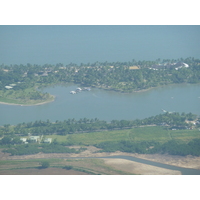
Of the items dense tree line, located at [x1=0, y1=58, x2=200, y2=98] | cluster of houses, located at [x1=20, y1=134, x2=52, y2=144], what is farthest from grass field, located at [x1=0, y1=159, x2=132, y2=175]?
dense tree line, located at [x1=0, y1=58, x2=200, y2=98]

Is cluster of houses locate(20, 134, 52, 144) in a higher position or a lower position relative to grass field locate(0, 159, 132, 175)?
higher

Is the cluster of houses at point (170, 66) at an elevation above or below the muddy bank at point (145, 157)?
above

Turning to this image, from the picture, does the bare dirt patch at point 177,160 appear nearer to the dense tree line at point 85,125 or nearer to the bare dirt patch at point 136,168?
the bare dirt patch at point 136,168

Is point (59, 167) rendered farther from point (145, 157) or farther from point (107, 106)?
point (107, 106)

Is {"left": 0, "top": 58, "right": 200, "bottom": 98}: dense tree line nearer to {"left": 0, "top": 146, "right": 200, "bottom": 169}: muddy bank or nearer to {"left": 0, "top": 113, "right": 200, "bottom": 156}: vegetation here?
{"left": 0, "top": 113, "right": 200, "bottom": 156}: vegetation

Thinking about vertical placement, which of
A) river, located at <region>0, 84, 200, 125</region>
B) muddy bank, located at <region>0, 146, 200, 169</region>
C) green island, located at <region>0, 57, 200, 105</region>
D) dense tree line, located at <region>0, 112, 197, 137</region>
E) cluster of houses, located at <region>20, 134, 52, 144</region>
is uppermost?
green island, located at <region>0, 57, 200, 105</region>

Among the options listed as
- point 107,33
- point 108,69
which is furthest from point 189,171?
point 107,33

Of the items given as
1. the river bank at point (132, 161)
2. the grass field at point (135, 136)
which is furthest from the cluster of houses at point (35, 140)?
the river bank at point (132, 161)
